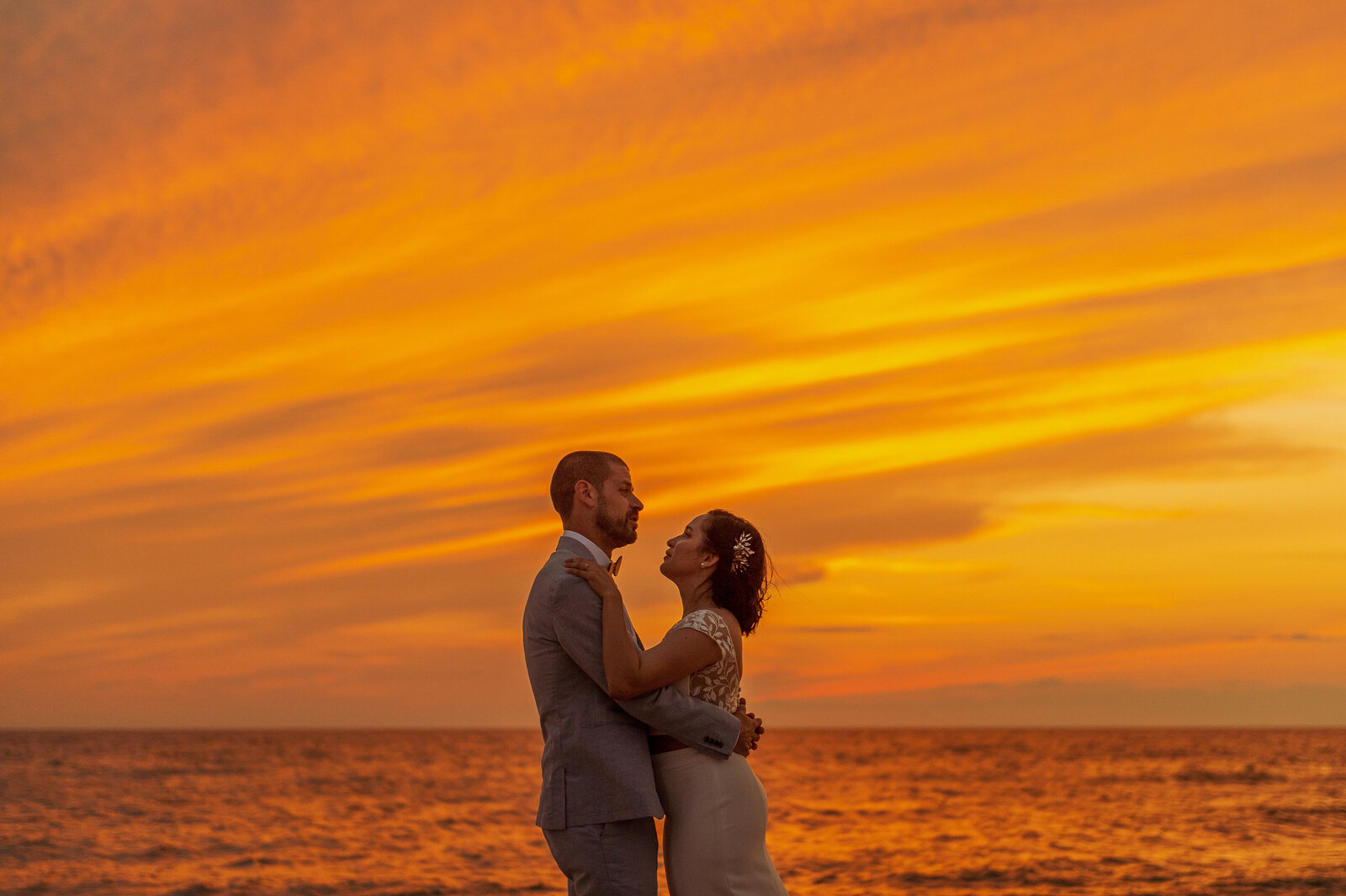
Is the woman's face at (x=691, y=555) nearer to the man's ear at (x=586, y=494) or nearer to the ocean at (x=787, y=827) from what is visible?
the man's ear at (x=586, y=494)

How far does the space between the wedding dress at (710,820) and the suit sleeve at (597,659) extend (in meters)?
0.16

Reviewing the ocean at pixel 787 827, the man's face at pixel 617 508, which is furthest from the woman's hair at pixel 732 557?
the ocean at pixel 787 827

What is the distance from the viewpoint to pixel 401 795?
37.7 m

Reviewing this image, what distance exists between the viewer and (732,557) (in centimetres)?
487

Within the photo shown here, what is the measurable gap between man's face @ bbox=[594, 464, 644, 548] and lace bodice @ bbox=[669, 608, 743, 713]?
1.38 ft

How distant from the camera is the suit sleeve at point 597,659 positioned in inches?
171

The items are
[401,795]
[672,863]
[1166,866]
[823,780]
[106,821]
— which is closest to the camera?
[672,863]

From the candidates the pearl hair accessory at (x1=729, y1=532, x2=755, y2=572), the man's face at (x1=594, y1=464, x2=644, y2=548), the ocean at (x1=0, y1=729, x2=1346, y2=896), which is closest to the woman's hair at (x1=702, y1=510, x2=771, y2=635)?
the pearl hair accessory at (x1=729, y1=532, x2=755, y2=572)

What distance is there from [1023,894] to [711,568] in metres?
15.2

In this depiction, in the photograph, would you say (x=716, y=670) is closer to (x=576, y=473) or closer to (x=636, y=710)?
(x=636, y=710)

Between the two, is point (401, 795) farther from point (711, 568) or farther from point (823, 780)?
point (711, 568)

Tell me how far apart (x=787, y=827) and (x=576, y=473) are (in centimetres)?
2470

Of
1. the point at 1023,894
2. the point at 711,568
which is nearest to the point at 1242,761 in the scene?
the point at 1023,894

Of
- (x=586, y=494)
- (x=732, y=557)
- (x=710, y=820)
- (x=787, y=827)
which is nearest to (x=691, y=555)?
(x=732, y=557)
